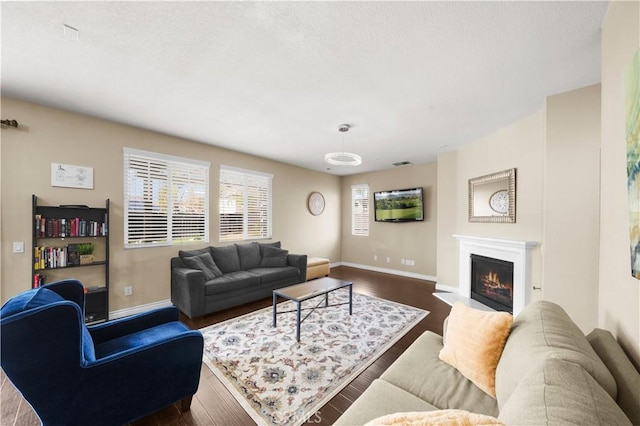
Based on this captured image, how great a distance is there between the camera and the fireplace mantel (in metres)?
3.13

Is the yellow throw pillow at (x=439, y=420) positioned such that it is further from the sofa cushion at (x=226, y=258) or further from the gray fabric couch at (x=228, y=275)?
the sofa cushion at (x=226, y=258)

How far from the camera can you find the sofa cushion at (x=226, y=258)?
4.09 meters

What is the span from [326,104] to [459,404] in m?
2.79

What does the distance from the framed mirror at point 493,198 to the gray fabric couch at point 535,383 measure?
7.92ft

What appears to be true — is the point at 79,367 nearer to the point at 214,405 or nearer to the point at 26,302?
the point at 26,302

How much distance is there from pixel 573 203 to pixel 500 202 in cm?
125

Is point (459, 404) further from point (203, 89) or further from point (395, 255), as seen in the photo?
point (395, 255)

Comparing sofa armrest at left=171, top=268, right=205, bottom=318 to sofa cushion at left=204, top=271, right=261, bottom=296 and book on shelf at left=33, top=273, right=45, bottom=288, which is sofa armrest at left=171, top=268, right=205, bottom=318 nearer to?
sofa cushion at left=204, top=271, right=261, bottom=296

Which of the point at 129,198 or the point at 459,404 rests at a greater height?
the point at 129,198

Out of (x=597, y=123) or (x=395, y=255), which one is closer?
(x=597, y=123)

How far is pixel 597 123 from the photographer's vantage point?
2.35 meters

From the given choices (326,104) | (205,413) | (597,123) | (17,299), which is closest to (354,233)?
(326,104)

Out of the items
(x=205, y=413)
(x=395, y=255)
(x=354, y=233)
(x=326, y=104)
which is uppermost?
(x=326, y=104)

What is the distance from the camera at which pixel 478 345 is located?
4.61 ft
